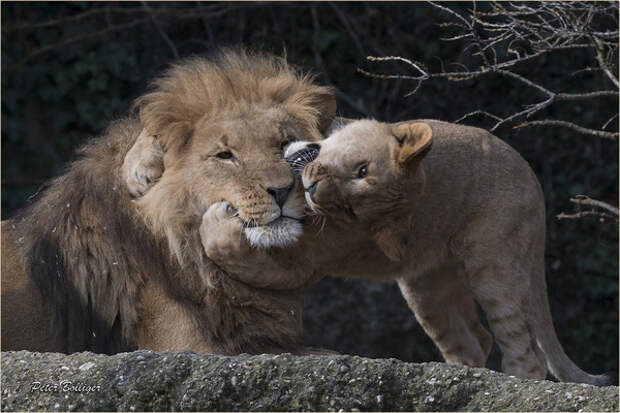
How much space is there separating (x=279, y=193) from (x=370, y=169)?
387mm

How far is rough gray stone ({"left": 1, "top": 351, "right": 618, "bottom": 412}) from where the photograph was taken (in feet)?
10.5

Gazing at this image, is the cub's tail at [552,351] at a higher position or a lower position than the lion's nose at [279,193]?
lower

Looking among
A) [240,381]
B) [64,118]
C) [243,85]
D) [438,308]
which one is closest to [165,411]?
[240,381]

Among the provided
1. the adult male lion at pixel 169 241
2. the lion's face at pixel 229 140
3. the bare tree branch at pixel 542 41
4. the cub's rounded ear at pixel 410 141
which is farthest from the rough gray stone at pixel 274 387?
the bare tree branch at pixel 542 41

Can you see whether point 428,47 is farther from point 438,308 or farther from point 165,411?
point 165,411

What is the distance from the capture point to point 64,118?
289 inches

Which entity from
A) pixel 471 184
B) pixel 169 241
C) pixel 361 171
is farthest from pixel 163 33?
pixel 361 171

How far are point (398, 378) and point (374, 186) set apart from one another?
93cm

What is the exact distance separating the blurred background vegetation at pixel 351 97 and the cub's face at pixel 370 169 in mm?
3366

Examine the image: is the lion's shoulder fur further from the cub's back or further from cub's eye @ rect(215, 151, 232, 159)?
the cub's back

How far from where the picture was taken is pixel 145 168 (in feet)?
13.6

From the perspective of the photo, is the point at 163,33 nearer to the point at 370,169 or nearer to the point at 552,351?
the point at 552,351

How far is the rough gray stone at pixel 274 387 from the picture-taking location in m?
3.21

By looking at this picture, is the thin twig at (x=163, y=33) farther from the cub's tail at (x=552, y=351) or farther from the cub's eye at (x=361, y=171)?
the cub's eye at (x=361, y=171)
